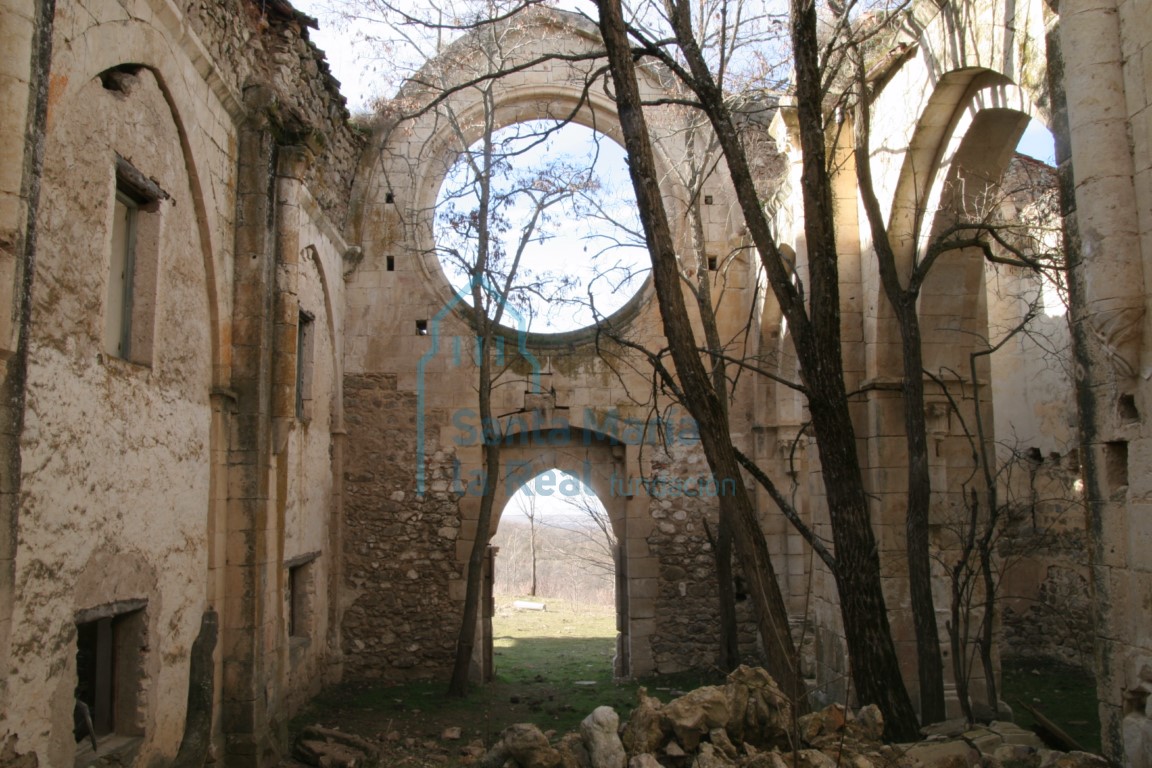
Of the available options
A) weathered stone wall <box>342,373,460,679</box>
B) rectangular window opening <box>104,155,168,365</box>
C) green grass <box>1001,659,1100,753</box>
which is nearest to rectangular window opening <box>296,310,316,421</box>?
weathered stone wall <box>342,373,460,679</box>

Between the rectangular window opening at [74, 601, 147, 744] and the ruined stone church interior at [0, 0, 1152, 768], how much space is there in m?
0.02

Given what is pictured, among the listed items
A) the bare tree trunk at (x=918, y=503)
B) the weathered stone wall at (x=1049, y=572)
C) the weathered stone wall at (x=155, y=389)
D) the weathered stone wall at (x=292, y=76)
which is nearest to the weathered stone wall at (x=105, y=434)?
the weathered stone wall at (x=155, y=389)

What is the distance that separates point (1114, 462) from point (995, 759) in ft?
5.27


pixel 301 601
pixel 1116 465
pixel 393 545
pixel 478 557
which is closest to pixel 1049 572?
pixel 478 557

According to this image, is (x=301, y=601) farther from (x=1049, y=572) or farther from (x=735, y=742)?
(x=1049, y=572)

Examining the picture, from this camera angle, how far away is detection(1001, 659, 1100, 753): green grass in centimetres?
804

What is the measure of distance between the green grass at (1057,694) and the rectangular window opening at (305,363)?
741cm

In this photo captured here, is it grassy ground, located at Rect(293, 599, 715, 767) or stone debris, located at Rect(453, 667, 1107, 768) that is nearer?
stone debris, located at Rect(453, 667, 1107, 768)

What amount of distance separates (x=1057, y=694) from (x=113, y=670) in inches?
345

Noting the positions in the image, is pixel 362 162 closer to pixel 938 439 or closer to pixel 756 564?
pixel 938 439

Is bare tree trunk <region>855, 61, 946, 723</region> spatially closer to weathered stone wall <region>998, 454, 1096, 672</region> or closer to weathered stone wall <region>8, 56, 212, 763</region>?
weathered stone wall <region>998, 454, 1096, 672</region>

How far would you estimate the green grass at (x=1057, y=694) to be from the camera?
8.04 metres

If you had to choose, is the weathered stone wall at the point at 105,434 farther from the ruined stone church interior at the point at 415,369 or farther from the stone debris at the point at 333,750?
the stone debris at the point at 333,750

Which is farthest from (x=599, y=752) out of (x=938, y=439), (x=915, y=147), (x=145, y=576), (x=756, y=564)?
(x=915, y=147)
